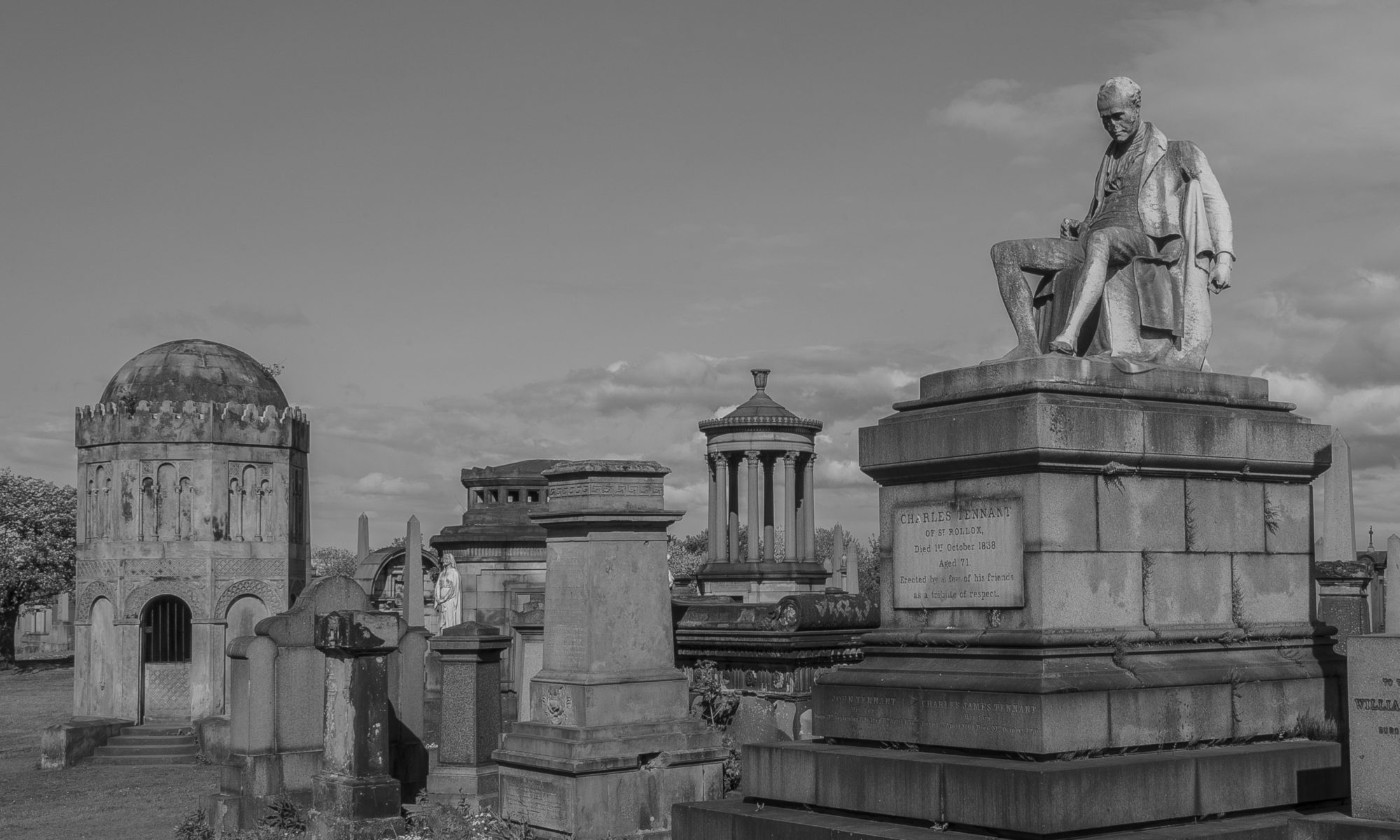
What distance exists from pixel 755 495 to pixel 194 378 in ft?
48.7

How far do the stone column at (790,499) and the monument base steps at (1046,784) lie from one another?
93.7ft

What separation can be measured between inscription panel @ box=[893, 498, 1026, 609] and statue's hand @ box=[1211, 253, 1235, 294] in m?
2.63

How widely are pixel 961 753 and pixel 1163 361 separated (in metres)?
3.00

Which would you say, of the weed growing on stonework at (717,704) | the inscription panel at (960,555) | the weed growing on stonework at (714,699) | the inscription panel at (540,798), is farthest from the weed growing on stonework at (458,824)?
the inscription panel at (960,555)

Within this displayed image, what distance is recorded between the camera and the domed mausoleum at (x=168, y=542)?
2652cm

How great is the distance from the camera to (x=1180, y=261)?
34.9ft

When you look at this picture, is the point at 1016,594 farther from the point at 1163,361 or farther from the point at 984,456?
the point at 1163,361

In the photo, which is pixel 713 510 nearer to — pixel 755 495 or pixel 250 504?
pixel 755 495

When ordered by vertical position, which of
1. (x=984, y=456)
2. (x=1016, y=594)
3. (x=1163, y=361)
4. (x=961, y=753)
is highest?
(x=1163, y=361)

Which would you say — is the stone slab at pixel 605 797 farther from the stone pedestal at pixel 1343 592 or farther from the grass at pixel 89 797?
the stone pedestal at pixel 1343 592

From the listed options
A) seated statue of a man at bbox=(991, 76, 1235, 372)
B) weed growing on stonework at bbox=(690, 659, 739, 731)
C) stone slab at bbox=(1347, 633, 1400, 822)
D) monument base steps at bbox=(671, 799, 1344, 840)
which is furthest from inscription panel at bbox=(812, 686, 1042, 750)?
weed growing on stonework at bbox=(690, 659, 739, 731)

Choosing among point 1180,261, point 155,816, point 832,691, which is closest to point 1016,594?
point 832,691

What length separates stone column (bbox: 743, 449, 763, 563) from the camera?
126 feet

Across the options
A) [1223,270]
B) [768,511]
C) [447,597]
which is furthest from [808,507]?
[1223,270]
